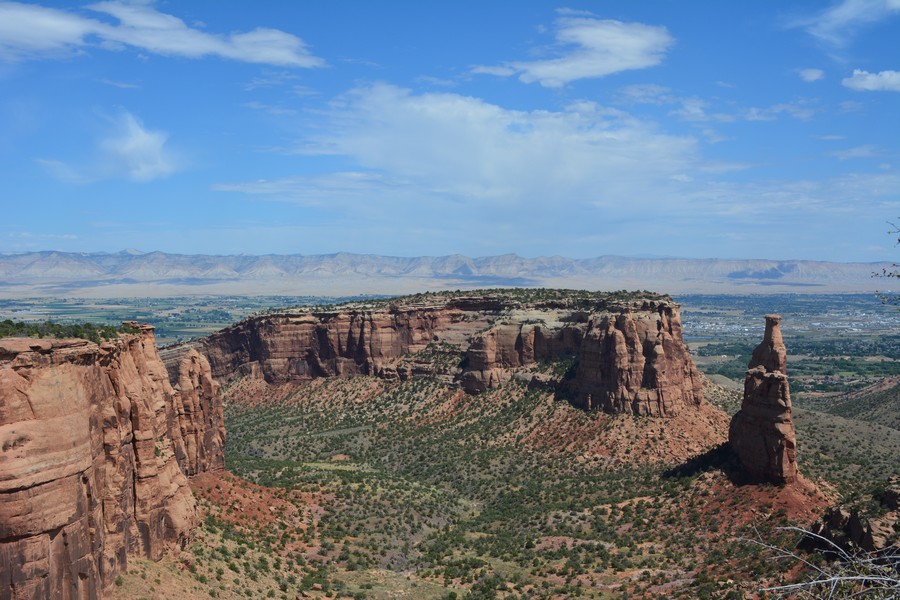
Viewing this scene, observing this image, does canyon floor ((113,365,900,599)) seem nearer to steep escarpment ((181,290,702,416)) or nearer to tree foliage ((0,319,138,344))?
steep escarpment ((181,290,702,416))

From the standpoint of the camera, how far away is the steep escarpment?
7069cm

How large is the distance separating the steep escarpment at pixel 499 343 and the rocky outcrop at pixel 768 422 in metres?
17.3

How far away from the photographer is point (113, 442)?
29.1 metres

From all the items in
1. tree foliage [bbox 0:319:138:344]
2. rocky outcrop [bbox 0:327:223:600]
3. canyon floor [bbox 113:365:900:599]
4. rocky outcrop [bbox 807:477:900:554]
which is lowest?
canyon floor [bbox 113:365:900:599]

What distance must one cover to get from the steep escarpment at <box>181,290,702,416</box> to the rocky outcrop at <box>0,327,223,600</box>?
44571 mm

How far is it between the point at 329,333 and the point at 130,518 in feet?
243

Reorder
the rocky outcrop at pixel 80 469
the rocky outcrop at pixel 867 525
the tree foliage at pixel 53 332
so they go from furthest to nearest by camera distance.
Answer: the rocky outcrop at pixel 867 525 → the tree foliage at pixel 53 332 → the rocky outcrop at pixel 80 469

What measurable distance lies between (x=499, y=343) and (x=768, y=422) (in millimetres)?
41241

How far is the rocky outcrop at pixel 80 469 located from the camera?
76.1 ft

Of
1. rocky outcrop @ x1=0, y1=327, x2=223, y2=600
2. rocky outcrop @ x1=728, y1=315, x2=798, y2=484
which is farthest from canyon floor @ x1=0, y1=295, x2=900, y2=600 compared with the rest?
rocky outcrop @ x1=0, y1=327, x2=223, y2=600

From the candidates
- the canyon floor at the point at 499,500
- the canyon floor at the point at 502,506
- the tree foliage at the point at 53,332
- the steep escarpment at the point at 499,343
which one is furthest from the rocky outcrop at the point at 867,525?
the steep escarpment at the point at 499,343

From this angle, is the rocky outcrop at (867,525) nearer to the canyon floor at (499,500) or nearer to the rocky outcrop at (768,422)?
the canyon floor at (499,500)

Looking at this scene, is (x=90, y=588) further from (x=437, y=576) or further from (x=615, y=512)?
(x=615, y=512)

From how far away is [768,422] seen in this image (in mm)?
49156
